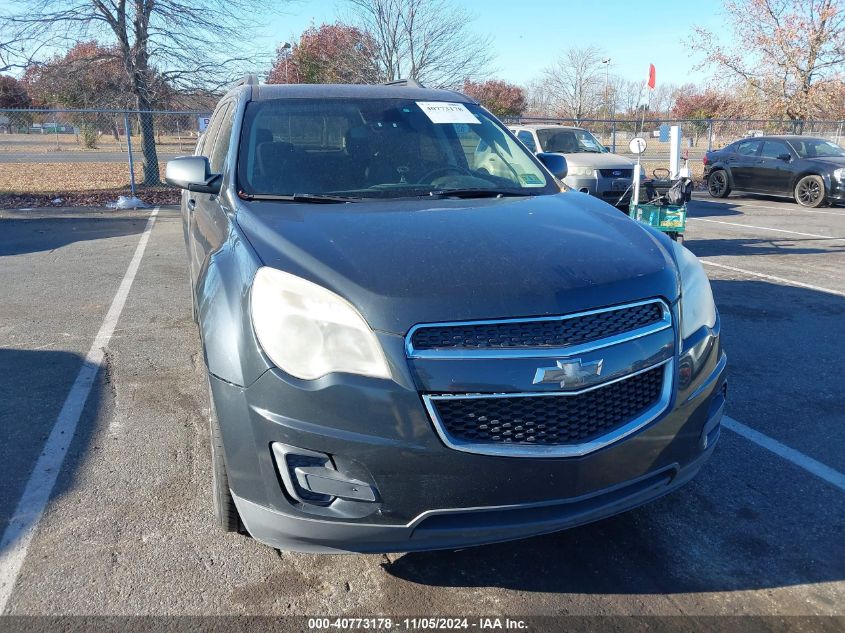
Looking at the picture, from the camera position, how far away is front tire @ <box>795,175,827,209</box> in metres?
14.8

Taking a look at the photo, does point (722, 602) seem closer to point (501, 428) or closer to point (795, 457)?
point (501, 428)

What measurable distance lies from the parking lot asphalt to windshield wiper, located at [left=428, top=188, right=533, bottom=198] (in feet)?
5.33

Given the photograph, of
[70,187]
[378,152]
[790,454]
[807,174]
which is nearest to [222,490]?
[378,152]

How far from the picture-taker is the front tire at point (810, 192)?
14.8 meters

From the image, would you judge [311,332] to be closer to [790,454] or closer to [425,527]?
[425,527]

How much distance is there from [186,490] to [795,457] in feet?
9.98

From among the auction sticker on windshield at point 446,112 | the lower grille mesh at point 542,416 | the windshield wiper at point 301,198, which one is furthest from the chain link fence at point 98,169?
the lower grille mesh at point 542,416

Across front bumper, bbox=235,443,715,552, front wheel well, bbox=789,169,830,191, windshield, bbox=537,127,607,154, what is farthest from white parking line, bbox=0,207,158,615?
front wheel well, bbox=789,169,830,191

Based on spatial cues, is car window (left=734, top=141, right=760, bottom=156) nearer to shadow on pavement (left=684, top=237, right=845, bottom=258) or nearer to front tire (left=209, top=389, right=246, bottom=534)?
shadow on pavement (left=684, top=237, right=845, bottom=258)

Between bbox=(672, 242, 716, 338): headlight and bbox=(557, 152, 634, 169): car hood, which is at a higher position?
bbox=(557, 152, 634, 169): car hood

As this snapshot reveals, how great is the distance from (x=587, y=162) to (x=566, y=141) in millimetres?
1663

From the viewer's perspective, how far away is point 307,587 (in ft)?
8.63

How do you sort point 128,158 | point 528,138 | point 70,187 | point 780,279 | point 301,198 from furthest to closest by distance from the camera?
point 128,158
point 70,187
point 528,138
point 780,279
point 301,198

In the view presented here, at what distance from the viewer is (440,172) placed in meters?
3.76
